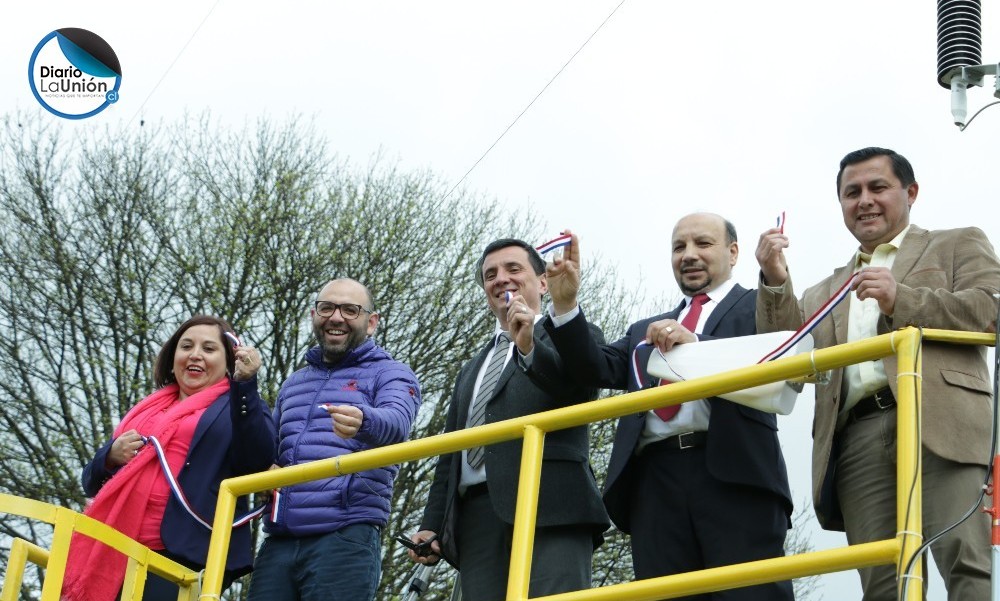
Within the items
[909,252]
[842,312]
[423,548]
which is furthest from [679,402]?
[423,548]

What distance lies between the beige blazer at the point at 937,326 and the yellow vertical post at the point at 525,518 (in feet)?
2.94

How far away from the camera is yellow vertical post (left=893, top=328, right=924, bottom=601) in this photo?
2914 mm

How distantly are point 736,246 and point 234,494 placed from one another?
198 cm

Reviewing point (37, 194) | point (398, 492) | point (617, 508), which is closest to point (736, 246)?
point (617, 508)

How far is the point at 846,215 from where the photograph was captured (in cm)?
434

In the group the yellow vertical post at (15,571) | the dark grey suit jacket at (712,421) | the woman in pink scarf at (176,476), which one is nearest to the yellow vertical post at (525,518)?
the dark grey suit jacket at (712,421)

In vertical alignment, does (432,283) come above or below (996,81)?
above

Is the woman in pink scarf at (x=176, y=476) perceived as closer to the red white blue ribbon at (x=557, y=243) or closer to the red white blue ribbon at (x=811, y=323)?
the red white blue ribbon at (x=557, y=243)

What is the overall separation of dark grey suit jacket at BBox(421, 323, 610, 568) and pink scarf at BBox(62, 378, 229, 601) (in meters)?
1.00

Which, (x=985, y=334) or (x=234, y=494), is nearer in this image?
(x=985, y=334)

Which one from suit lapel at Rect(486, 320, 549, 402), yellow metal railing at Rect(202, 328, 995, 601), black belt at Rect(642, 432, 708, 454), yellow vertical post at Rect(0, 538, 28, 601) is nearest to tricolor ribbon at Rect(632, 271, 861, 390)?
yellow metal railing at Rect(202, 328, 995, 601)

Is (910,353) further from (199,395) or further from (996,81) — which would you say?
(199,395)

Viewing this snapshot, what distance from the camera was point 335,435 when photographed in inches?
193

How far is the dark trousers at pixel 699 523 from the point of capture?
396 centimetres
